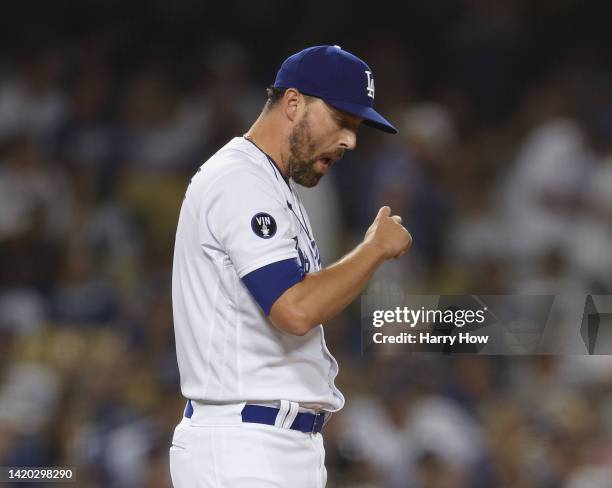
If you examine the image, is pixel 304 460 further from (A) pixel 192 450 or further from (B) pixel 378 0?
(B) pixel 378 0

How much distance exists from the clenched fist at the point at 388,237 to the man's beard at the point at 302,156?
16 cm

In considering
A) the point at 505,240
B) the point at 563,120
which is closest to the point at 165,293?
the point at 505,240

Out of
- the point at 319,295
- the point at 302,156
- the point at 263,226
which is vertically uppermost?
the point at 302,156

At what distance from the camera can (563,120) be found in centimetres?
468

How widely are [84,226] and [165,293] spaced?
619mm

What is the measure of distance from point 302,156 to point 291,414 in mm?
468

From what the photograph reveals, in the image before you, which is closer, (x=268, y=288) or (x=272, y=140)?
(x=268, y=288)

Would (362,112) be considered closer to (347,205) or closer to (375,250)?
(375,250)

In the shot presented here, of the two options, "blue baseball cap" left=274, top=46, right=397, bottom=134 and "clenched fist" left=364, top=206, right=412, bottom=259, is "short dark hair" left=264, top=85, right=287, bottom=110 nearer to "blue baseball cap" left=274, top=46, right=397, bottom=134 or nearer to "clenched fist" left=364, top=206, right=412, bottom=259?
"blue baseball cap" left=274, top=46, right=397, bottom=134

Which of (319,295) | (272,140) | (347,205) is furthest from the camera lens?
(347,205)

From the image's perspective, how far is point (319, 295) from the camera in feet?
5.87

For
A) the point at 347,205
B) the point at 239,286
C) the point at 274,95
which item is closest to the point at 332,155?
the point at 274,95

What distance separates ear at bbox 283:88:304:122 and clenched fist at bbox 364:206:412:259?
24 cm

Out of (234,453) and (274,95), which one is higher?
(274,95)
